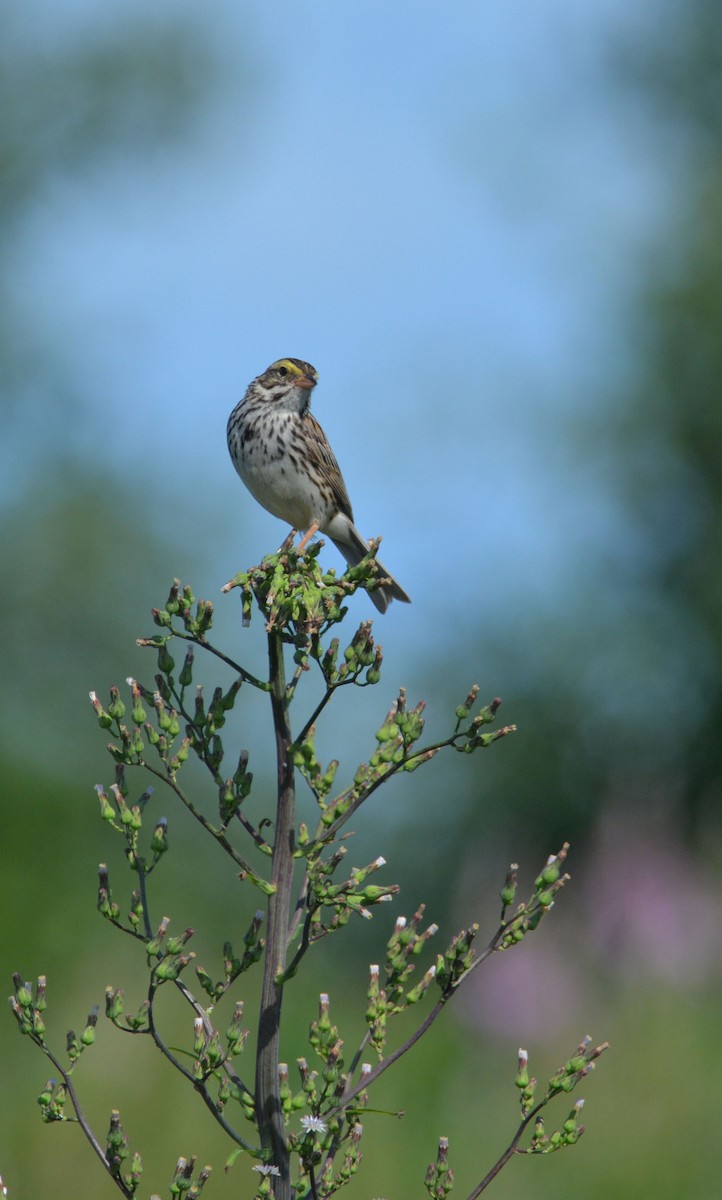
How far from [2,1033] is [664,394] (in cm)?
1383

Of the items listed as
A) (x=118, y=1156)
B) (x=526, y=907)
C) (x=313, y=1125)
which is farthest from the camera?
(x=526, y=907)

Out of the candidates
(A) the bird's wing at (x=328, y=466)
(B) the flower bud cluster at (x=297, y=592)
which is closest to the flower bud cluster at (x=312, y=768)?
(B) the flower bud cluster at (x=297, y=592)

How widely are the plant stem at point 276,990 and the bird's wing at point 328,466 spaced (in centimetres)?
324

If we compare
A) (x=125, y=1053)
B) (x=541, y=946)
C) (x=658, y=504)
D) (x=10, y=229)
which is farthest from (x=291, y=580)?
(x=10, y=229)

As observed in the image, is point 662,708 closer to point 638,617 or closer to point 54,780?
point 638,617

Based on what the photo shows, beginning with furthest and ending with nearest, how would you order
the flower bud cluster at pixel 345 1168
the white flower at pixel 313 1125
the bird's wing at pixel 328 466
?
1. the bird's wing at pixel 328 466
2. the flower bud cluster at pixel 345 1168
3. the white flower at pixel 313 1125

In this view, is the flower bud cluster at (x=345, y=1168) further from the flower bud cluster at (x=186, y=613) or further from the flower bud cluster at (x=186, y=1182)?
the flower bud cluster at (x=186, y=613)

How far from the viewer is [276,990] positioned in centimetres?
281

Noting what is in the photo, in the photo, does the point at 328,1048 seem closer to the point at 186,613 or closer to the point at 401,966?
the point at 401,966

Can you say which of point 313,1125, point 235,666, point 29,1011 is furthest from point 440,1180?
point 235,666

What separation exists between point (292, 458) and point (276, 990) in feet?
11.1

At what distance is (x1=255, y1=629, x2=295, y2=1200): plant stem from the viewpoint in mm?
2779

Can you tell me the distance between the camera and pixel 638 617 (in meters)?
19.2

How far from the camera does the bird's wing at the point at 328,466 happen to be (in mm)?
6137
